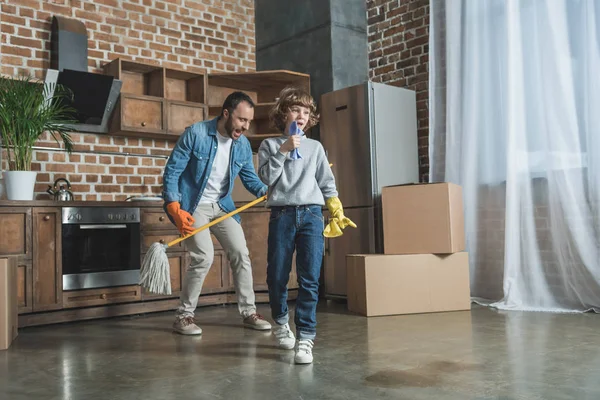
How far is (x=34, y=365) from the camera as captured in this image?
2.62 m

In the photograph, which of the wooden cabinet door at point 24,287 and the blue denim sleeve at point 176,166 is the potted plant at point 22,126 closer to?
the wooden cabinet door at point 24,287

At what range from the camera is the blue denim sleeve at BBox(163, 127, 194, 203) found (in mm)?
3154

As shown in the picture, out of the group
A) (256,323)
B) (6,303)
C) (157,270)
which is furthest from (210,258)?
(6,303)

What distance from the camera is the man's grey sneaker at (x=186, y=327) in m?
3.24

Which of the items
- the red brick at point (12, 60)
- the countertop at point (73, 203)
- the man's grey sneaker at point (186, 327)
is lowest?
the man's grey sneaker at point (186, 327)

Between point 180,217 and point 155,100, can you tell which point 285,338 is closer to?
point 180,217

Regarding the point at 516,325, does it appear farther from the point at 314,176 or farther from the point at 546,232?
the point at 314,176

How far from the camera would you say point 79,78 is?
14.0ft

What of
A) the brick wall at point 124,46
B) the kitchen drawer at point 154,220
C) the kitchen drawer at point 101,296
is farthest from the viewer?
the brick wall at point 124,46

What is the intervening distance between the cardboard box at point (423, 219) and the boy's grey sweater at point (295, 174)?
51.9 inches

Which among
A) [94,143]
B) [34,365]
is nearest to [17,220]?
[94,143]

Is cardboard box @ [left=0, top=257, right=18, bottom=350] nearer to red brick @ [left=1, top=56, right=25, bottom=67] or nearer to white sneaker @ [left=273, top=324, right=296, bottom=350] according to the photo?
white sneaker @ [left=273, top=324, right=296, bottom=350]

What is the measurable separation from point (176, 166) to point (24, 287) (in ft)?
4.35

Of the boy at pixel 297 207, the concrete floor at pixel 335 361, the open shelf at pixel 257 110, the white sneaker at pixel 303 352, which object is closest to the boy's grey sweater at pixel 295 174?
the boy at pixel 297 207
